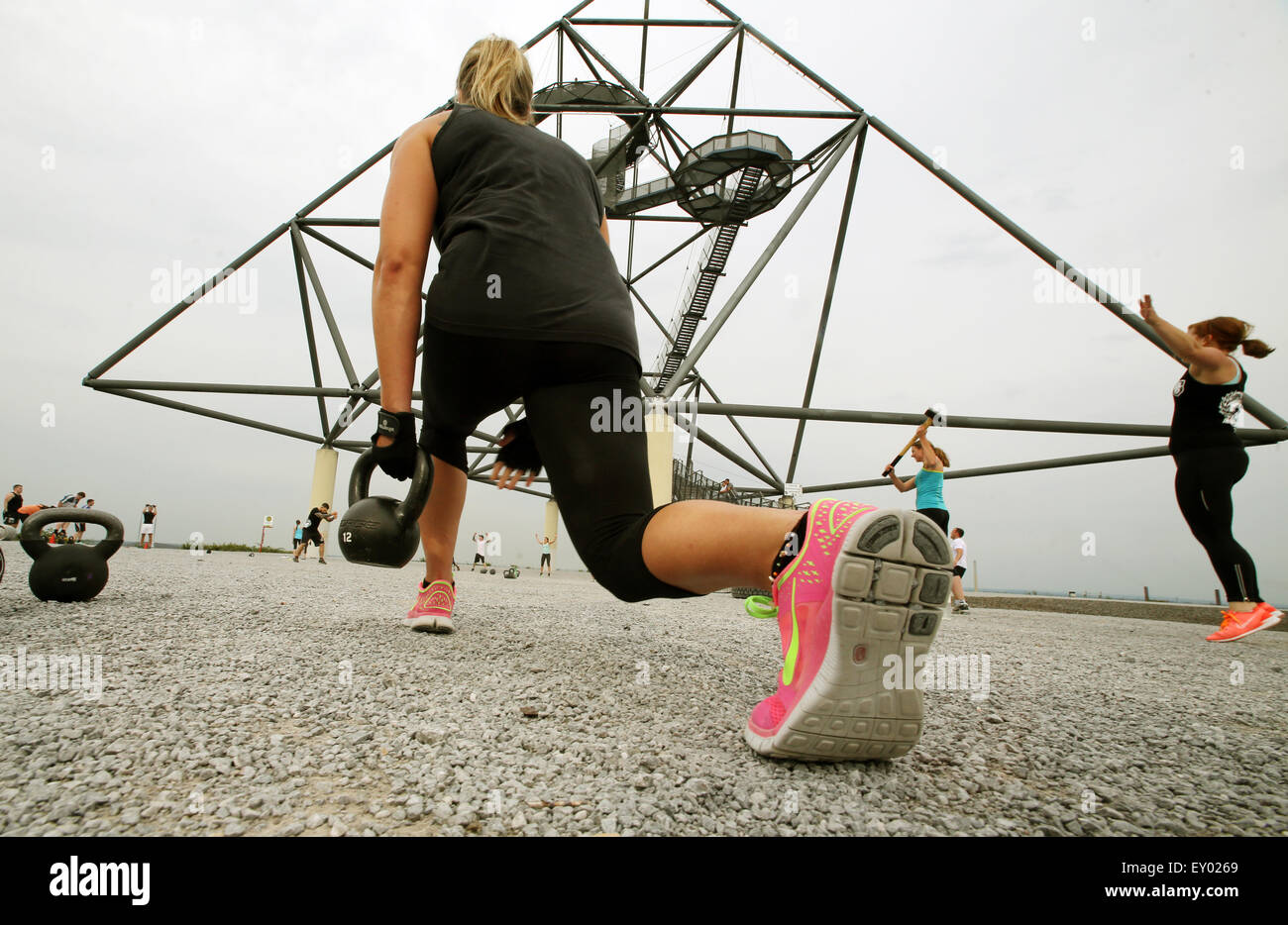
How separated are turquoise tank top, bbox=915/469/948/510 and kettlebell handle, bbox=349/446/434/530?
201 inches

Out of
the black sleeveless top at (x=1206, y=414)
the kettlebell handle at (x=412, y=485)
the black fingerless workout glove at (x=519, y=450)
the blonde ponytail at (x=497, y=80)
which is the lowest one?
the kettlebell handle at (x=412, y=485)

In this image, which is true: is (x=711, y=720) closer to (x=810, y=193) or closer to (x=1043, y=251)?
(x=1043, y=251)

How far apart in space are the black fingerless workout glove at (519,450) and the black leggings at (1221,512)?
145 inches

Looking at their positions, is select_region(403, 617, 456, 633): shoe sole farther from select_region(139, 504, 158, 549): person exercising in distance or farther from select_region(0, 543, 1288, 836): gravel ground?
select_region(139, 504, 158, 549): person exercising in distance

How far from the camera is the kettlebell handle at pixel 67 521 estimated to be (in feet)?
8.11

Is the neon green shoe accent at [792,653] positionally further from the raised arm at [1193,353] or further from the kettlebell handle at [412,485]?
the raised arm at [1193,353]

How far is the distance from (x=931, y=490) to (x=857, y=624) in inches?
200

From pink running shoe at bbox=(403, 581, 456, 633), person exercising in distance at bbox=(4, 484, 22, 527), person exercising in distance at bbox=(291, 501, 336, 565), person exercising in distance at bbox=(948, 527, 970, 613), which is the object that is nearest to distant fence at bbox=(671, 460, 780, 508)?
person exercising in distance at bbox=(948, 527, 970, 613)

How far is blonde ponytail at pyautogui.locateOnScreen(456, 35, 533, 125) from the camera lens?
6.09 ft

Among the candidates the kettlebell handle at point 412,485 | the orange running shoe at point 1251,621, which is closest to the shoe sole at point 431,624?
the kettlebell handle at point 412,485

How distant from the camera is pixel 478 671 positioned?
181 cm

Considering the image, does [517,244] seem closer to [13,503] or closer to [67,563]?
[67,563]

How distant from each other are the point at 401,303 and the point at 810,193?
5.38 metres
